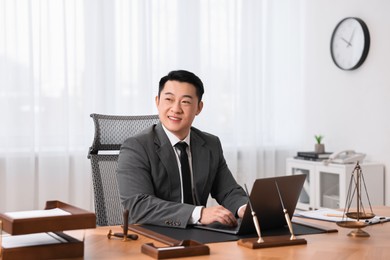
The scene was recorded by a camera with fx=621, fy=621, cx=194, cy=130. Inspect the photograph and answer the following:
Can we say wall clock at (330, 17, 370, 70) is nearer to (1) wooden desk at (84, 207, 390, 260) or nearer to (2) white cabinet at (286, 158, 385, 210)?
(2) white cabinet at (286, 158, 385, 210)

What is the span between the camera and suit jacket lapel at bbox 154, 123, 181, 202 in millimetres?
2814

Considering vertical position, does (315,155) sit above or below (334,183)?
above

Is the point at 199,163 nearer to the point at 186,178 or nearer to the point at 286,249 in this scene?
the point at 186,178

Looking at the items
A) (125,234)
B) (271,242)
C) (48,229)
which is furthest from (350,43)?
(48,229)

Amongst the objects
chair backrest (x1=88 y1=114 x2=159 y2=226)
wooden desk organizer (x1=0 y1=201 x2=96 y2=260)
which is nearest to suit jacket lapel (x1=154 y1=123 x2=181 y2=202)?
chair backrest (x1=88 y1=114 x2=159 y2=226)

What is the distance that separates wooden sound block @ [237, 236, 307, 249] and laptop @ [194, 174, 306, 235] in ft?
0.39

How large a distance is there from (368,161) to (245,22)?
5.28 ft

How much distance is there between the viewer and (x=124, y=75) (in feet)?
16.5

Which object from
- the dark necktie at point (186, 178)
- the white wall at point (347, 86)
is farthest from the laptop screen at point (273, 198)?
the white wall at point (347, 86)

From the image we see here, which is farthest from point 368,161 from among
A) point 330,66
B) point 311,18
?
point 311,18

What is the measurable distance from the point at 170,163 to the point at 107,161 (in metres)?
0.44

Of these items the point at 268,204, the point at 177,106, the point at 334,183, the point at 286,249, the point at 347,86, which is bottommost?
the point at 334,183

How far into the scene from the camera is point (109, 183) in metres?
3.10

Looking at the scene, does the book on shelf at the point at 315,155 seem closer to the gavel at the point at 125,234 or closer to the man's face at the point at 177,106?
the man's face at the point at 177,106
